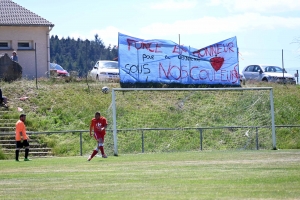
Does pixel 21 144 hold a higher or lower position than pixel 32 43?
lower

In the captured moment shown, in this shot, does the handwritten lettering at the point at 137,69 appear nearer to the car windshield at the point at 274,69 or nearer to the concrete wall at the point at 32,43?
the concrete wall at the point at 32,43

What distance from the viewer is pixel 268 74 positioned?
45.7 m

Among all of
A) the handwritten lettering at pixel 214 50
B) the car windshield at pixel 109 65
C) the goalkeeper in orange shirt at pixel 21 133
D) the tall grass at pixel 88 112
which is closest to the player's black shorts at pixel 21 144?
the goalkeeper in orange shirt at pixel 21 133

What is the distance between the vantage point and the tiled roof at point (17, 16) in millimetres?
42250

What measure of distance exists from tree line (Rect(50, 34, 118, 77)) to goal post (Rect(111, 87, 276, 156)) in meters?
50.9

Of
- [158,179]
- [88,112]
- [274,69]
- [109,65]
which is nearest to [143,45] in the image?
[88,112]

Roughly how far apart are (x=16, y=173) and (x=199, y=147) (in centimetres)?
1397

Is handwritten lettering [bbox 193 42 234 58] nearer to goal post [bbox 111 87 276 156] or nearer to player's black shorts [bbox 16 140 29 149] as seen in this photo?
goal post [bbox 111 87 276 156]

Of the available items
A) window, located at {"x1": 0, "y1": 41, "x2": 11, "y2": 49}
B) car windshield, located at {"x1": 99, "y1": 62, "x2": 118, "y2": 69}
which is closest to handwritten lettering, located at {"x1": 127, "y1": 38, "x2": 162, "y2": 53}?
car windshield, located at {"x1": 99, "y1": 62, "x2": 118, "y2": 69}

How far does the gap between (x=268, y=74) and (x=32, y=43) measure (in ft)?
51.0

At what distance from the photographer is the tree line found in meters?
89.9

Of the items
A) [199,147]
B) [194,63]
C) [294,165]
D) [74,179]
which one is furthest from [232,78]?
[74,179]

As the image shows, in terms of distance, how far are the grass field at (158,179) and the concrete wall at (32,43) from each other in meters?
18.4

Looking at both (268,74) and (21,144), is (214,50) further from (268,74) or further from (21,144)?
(21,144)
